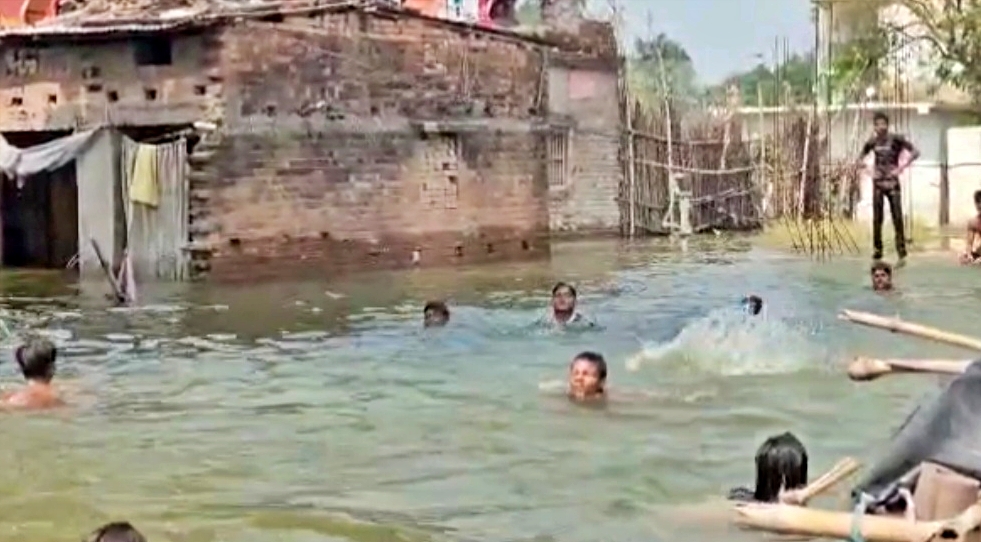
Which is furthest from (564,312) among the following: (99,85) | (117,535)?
(99,85)

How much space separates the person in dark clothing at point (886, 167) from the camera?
65.6 ft

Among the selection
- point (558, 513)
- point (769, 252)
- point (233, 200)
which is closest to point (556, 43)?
point (769, 252)

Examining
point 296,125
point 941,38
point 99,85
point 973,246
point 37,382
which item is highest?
point 941,38

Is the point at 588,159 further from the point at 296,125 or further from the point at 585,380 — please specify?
the point at 585,380

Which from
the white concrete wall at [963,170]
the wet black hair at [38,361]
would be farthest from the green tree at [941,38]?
the wet black hair at [38,361]

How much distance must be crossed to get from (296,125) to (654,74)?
12830 millimetres

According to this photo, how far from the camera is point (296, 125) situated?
73.5 ft

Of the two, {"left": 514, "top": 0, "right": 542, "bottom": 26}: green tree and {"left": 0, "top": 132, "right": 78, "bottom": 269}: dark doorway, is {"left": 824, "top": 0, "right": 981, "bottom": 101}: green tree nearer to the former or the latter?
{"left": 514, "top": 0, "right": 542, "bottom": 26}: green tree

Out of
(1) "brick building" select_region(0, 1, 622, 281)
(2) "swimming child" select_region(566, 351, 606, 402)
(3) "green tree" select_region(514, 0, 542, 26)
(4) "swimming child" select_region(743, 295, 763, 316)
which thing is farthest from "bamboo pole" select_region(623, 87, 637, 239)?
(2) "swimming child" select_region(566, 351, 606, 402)

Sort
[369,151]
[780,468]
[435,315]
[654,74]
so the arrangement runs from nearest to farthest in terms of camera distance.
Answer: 1. [780,468]
2. [435,315]
3. [369,151]
4. [654,74]

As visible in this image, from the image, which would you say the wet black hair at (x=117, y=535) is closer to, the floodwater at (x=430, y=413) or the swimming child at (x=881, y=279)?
the floodwater at (x=430, y=413)

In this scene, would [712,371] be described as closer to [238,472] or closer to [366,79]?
[238,472]

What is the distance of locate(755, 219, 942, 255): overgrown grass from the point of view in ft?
78.3

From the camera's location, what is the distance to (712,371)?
13016 mm
